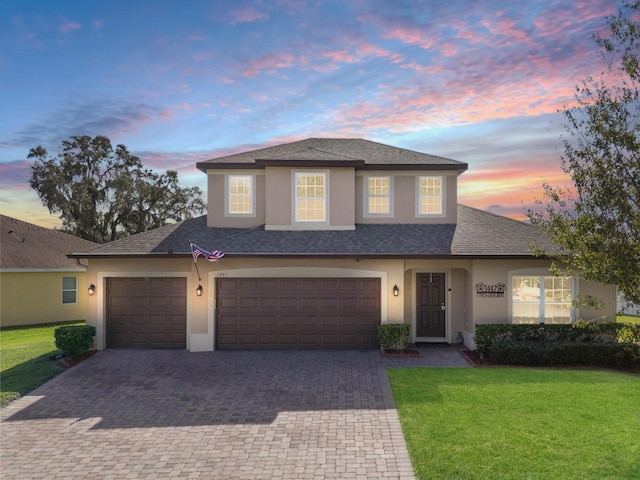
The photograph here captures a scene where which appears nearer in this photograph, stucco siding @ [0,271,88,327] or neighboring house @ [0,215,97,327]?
stucco siding @ [0,271,88,327]

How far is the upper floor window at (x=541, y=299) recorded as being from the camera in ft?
45.6

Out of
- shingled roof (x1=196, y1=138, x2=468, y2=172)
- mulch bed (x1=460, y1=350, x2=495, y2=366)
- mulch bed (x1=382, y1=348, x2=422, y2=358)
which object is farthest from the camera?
shingled roof (x1=196, y1=138, x2=468, y2=172)

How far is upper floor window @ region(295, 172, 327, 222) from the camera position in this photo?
51.5ft

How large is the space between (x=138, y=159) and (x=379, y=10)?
30.4 meters

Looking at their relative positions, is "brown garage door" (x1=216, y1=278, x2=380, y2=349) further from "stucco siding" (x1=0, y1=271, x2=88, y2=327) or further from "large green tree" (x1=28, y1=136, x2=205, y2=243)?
"large green tree" (x1=28, y1=136, x2=205, y2=243)

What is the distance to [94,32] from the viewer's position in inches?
531

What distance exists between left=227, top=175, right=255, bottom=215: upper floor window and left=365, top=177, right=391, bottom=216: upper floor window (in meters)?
4.36

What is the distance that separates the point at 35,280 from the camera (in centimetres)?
2147

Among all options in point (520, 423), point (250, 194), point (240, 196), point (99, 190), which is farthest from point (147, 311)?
point (99, 190)

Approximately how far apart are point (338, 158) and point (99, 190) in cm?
2773

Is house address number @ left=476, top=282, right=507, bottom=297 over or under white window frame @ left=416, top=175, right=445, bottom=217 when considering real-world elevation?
under

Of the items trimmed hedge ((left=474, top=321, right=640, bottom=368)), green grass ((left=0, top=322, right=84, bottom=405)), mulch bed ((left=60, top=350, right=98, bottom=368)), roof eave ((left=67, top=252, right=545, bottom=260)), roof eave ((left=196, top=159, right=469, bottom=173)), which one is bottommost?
green grass ((left=0, top=322, right=84, bottom=405))

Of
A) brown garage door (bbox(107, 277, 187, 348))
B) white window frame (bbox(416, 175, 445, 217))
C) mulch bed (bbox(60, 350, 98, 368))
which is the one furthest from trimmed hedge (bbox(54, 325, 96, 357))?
white window frame (bbox(416, 175, 445, 217))

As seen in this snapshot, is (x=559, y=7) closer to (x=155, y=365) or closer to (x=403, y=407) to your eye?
(x=403, y=407)
